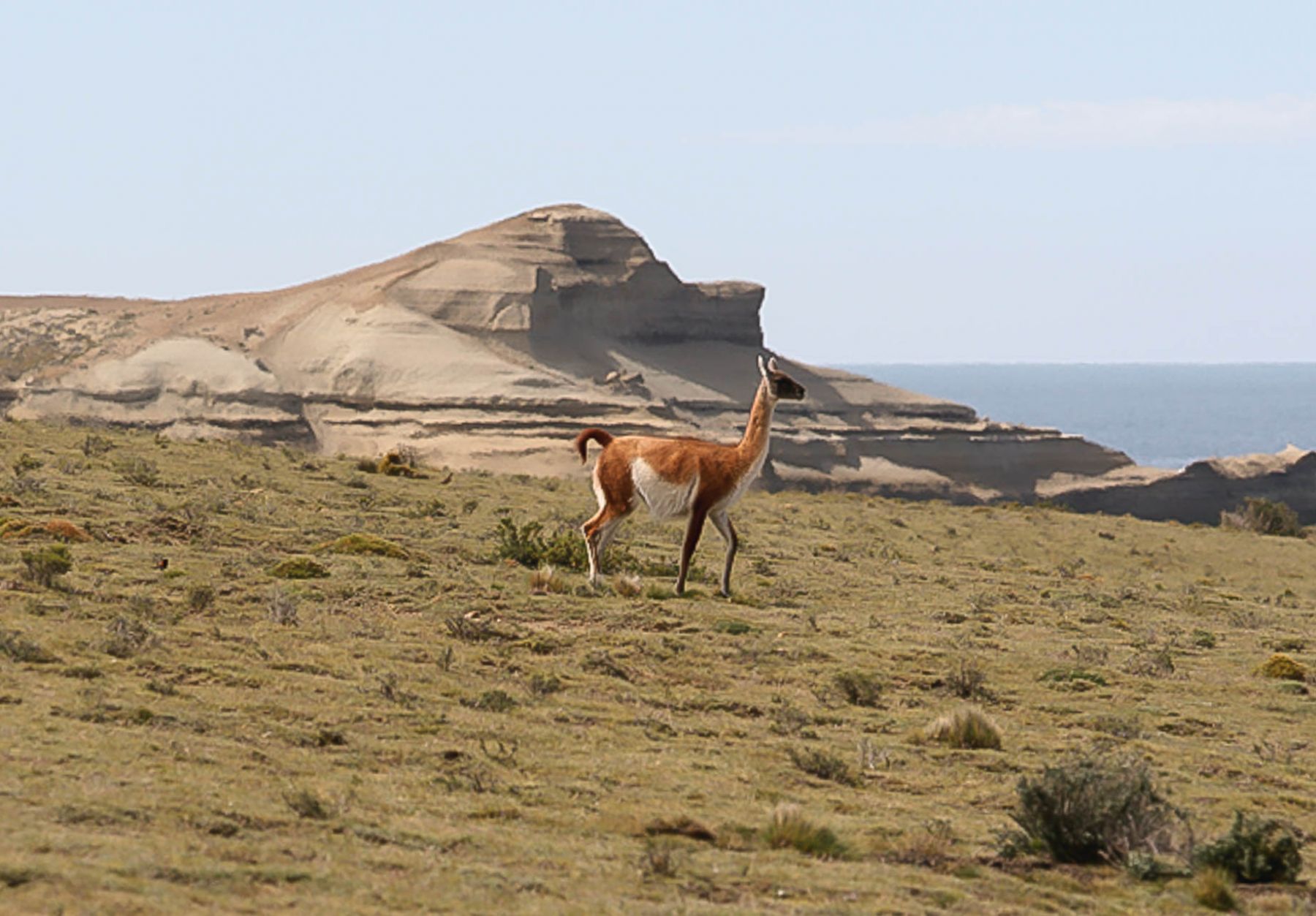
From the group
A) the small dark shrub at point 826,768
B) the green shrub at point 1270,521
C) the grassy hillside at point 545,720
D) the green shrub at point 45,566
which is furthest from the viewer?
the green shrub at point 1270,521

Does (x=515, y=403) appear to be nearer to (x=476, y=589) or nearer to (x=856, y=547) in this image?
(x=856, y=547)

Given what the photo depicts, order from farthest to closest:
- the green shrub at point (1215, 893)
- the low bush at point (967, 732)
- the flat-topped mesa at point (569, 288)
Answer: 1. the flat-topped mesa at point (569, 288)
2. the low bush at point (967, 732)
3. the green shrub at point (1215, 893)

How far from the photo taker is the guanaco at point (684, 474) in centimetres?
2284

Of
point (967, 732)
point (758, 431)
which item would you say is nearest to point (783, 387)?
→ point (758, 431)

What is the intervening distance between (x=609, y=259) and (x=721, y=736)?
131086mm

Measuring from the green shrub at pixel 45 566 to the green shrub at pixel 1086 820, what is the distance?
13.4m

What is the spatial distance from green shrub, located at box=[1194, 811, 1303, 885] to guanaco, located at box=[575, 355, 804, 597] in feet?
39.4

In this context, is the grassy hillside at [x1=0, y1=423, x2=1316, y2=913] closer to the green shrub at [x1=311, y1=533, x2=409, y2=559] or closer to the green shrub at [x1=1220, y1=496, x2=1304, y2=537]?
the green shrub at [x1=311, y1=533, x2=409, y2=559]

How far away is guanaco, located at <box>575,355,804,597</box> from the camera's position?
22.8 metres

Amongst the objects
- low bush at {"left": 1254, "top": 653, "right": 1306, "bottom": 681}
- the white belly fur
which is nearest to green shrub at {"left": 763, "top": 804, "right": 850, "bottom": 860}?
the white belly fur

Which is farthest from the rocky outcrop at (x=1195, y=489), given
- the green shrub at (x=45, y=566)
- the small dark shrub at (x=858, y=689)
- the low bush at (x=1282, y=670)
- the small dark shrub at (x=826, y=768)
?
the small dark shrub at (x=826, y=768)

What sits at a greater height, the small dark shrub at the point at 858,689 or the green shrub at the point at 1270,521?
the small dark shrub at the point at 858,689

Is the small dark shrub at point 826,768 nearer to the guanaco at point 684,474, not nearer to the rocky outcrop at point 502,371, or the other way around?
the guanaco at point 684,474

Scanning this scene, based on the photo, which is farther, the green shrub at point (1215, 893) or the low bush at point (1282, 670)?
the low bush at point (1282, 670)
